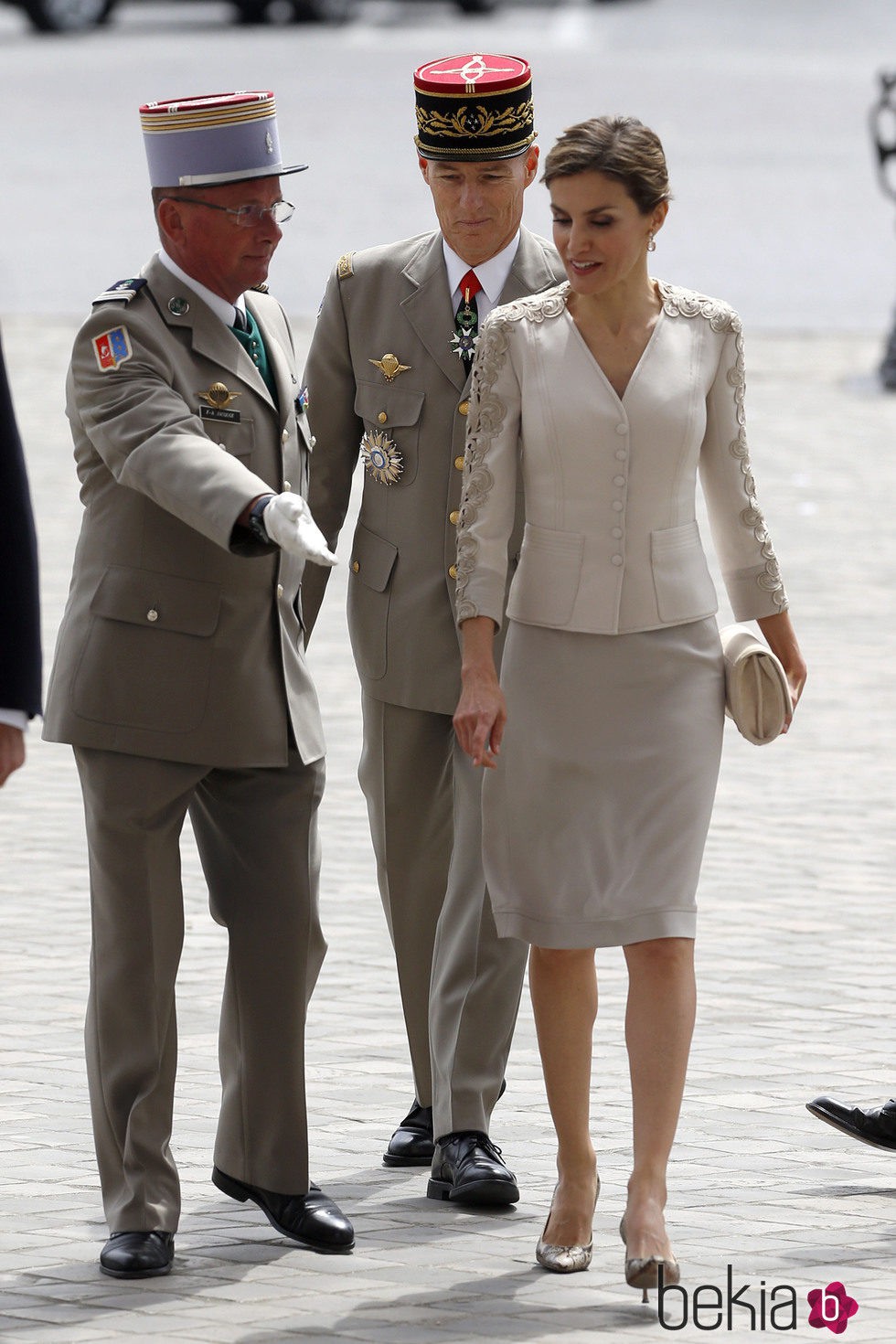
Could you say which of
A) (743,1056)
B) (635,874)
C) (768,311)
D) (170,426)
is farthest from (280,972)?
(768,311)

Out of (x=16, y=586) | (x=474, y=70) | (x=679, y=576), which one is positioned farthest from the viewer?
(x=474, y=70)

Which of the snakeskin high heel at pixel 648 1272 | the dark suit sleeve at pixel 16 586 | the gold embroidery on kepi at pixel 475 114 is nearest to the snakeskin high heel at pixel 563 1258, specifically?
the snakeskin high heel at pixel 648 1272

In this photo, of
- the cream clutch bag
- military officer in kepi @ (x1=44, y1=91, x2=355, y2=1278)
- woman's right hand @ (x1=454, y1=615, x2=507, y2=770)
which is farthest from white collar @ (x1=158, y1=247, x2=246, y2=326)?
the cream clutch bag

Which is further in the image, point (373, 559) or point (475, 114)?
point (373, 559)

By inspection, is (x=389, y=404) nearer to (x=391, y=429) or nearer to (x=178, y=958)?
(x=391, y=429)

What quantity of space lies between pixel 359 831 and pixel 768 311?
14.1 metres

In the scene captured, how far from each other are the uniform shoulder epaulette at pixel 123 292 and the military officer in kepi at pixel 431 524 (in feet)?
2.38

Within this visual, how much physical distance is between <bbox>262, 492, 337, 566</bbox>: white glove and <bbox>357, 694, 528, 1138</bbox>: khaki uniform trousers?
95cm

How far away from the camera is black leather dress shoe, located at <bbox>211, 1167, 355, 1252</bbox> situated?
4.38 metres

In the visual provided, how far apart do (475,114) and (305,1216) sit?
2004mm

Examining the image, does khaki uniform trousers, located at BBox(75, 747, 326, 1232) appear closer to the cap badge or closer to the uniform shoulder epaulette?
the uniform shoulder epaulette

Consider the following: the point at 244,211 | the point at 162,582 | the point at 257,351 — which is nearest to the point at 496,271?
the point at 257,351

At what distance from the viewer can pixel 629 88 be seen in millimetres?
29984

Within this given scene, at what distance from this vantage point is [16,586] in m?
3.47
